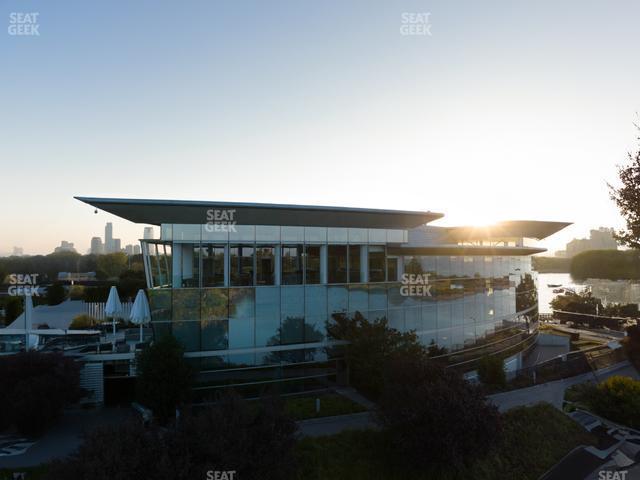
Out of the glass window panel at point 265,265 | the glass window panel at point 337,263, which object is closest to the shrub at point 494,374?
the glass window panel at point 337,263

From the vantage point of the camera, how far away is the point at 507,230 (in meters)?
29.6

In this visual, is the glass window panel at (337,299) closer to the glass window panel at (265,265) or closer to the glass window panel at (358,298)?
the glass window panel at (358,298)

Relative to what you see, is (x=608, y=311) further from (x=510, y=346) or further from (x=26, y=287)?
(x=26, y=287)

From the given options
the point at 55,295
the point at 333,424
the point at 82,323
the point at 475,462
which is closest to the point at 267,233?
the point at 333,424

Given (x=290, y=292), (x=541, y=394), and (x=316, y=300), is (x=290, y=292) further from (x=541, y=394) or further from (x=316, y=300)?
(x=541, y=394)

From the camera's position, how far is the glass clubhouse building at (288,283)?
18.9m

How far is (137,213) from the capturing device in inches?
719

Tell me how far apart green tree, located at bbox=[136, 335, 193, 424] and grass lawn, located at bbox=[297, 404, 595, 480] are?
569cm

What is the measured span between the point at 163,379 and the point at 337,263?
9788 mm

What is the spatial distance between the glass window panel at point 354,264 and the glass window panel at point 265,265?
4.22 meters

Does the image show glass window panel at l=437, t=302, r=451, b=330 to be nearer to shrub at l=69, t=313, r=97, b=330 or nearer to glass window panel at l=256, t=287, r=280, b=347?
glass window panel at l=256, t=287, r=280, b=347

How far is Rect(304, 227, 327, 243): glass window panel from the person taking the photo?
21.2 metres

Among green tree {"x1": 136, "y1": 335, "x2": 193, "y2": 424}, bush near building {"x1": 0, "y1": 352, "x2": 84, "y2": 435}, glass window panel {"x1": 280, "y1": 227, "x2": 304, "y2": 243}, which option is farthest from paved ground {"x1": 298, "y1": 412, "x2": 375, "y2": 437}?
bush near building {"x1": 0, "y1": 352, "x2": 84, "y2": 435}

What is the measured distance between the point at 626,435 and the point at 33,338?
28.6 metres
